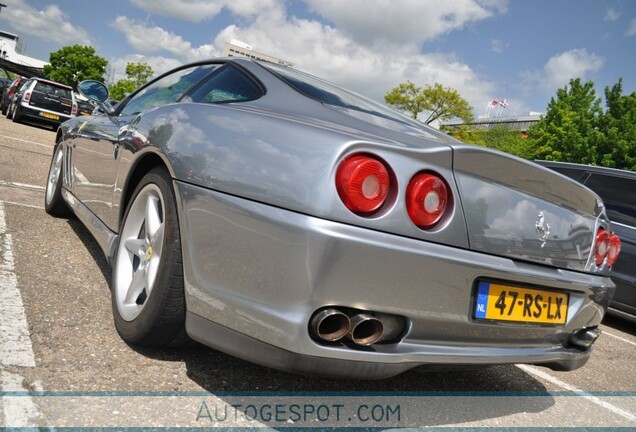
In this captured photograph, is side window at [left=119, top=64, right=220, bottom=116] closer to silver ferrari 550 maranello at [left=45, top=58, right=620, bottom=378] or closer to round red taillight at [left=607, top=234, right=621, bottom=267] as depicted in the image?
silver ferrari 550 maranello at [left=45, top=58, right=620, bottom=378]

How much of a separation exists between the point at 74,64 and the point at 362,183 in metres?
80.1

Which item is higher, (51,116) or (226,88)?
(226,88)

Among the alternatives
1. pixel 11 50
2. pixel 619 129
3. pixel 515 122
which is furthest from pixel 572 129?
pixel 11 50

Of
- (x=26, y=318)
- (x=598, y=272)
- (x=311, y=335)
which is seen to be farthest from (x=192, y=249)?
(x=598, y=272)

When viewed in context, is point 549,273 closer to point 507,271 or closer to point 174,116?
point 507,271

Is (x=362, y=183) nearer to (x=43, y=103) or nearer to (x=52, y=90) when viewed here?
(x=43, y=103)

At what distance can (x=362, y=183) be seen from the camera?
1.65 metres

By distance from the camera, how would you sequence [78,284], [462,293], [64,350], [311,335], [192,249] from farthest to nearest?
[78,284] → [64,350] → [192,249] → [462,293] → [311,335]

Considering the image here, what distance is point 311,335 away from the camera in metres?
1.62

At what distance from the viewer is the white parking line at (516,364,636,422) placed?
8.82 ft

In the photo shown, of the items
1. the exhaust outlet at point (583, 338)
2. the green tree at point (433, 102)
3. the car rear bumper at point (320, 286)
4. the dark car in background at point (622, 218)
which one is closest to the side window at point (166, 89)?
the car rear bumper at point (320, 286)

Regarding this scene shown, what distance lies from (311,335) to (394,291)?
0.95 feet

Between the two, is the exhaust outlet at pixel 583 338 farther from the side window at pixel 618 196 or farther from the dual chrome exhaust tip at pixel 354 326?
the side window at pixel 618 196

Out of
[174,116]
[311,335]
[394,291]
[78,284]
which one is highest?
[174,116]
